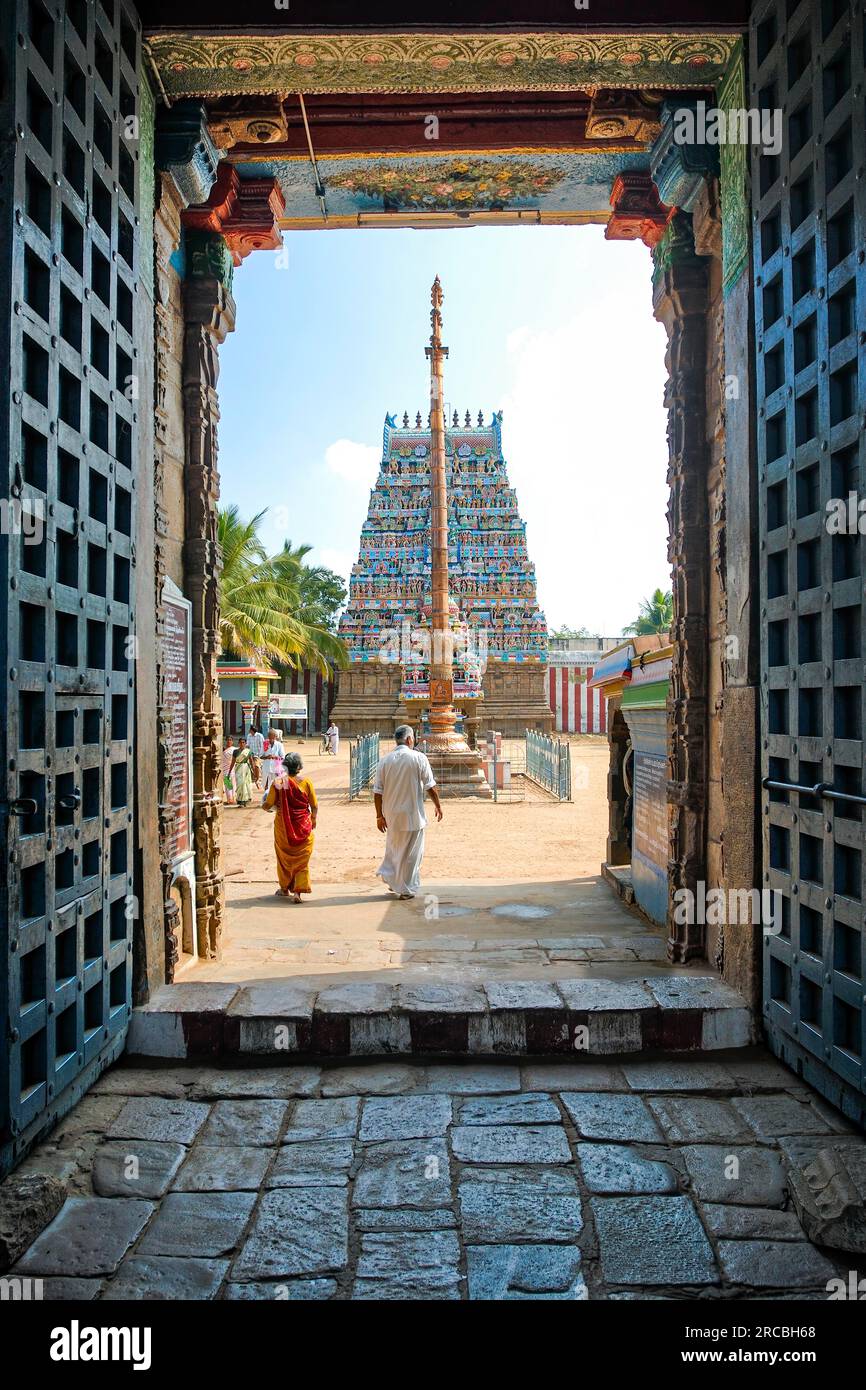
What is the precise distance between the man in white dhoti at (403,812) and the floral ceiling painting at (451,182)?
13.4ft

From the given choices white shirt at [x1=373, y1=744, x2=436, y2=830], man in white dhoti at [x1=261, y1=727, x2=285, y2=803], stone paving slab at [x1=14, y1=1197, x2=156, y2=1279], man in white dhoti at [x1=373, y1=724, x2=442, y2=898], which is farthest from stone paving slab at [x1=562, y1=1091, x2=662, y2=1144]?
man in white dhoti at [x1=261, y1=727, x2=285, y2=803]

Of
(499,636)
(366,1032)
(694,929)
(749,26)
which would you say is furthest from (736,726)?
(499,636)

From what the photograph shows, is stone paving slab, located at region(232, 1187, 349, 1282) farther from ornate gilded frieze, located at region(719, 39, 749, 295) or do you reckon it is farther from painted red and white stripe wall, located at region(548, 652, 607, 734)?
painted red and white stripe wall, located at region(548, 652, 607, 734)

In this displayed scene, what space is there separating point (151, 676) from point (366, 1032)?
1902 millimetres

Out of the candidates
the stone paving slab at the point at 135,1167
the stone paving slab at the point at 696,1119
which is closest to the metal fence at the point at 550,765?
the stone paving slab at the point at 696,1119

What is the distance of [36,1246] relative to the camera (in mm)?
2418

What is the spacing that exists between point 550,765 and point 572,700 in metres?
23.5

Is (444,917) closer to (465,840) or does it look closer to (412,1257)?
(412,1257)

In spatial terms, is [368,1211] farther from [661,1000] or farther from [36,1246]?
[661,1000]

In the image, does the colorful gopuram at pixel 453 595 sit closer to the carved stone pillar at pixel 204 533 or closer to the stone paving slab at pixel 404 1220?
the carved stone pillar at pixel 204 533

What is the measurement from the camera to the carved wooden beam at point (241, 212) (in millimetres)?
5031

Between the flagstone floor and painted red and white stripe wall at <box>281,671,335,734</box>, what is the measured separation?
127 ft

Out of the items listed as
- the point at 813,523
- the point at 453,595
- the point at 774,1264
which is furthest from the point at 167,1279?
the point at 453,595

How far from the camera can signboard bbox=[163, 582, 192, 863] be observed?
452cm
